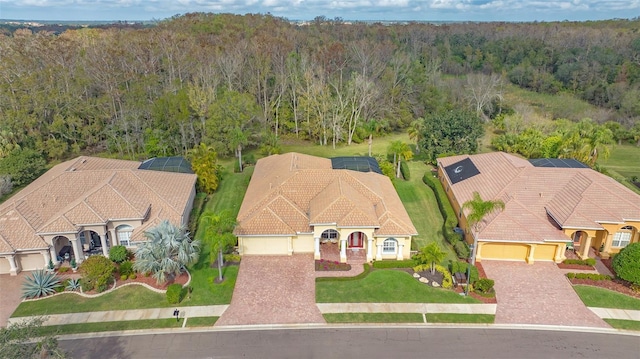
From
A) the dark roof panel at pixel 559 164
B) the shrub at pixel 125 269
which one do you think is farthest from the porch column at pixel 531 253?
the shrub at pixel 125 269

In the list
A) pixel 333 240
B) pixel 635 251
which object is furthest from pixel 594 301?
pixel 333 240

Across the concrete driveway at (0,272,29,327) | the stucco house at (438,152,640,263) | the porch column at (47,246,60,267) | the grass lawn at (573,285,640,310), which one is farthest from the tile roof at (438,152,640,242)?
the concrete driveway at (0,272,29,327)

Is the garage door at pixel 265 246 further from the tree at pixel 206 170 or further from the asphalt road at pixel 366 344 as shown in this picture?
the tree at pixel 206 170

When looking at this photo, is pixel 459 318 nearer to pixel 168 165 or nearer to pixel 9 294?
pixel 9 294

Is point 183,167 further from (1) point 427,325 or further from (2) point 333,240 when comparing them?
(1) point 427,325

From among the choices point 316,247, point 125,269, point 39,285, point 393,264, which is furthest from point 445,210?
point 39,285
